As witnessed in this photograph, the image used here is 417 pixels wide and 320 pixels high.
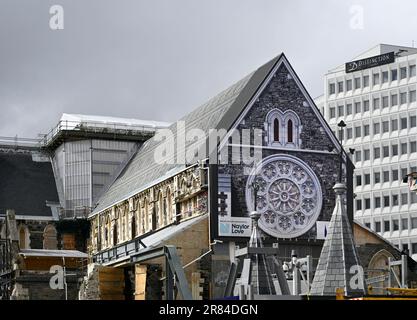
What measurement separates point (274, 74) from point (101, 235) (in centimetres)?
2432

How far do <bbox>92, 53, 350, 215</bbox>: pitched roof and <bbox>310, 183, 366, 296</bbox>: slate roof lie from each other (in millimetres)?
24531

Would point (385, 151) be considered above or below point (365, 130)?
below

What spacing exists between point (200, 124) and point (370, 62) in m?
43.2

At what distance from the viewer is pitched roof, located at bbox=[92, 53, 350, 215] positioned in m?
63.8

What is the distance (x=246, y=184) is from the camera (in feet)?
205

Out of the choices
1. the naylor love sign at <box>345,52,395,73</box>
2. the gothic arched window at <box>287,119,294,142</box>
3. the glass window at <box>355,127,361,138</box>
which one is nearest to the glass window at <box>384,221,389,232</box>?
the glass window at <box>355,127,361,138</box>

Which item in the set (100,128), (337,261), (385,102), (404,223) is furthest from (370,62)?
(337,261)

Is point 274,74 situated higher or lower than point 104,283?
higher

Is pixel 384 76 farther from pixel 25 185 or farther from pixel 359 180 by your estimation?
pixel 25 185

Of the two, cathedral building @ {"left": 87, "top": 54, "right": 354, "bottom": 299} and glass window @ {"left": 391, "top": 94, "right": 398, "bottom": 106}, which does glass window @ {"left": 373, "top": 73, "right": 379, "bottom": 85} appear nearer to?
glass window @ {"left": 391, "top": 94, "right": 398, "bottom": 106}

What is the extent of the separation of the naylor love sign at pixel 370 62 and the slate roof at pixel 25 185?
116 feet
